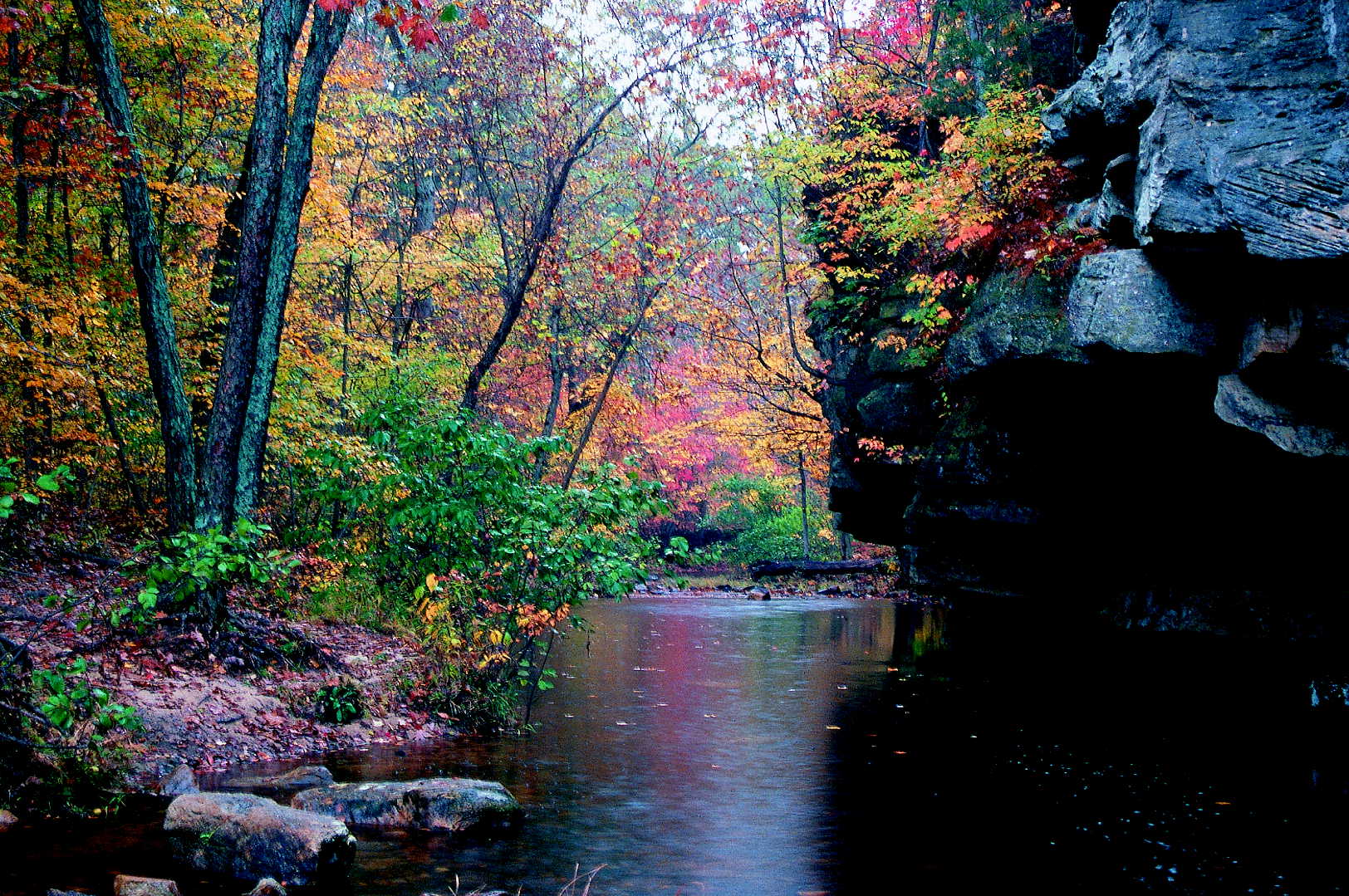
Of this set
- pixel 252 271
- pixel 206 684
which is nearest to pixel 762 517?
pixel 252 271

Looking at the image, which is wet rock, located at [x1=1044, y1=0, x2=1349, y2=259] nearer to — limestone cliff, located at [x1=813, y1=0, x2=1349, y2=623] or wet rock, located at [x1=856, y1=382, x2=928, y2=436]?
limestone cliff, located at [x1=813, y1=0, x2=1349, y2=623]

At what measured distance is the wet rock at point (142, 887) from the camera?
202 inches

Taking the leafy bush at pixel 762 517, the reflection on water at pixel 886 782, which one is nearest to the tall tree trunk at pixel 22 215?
the reflection on water at pixel 886 782

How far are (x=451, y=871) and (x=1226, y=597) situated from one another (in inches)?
447

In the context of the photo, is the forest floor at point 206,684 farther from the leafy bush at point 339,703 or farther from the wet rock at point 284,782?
the wet rock at point 284,782

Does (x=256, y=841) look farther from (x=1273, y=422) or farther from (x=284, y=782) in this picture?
(x=1273, y=422)

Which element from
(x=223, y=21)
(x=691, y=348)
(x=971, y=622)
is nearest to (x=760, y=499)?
(x=691, y=348)

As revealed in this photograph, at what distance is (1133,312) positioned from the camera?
10.4 meters

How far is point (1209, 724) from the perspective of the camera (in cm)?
1206

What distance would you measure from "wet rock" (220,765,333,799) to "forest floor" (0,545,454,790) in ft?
1.86

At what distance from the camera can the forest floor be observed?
8.23 meters

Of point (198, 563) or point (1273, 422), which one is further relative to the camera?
point (1273, 422)

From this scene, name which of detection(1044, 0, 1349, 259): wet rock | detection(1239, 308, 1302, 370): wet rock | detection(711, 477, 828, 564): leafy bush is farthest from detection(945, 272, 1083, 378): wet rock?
detection(711, 477, 828, 564): leafy bush

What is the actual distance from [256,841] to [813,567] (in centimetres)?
2789
